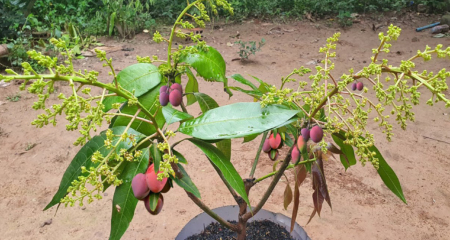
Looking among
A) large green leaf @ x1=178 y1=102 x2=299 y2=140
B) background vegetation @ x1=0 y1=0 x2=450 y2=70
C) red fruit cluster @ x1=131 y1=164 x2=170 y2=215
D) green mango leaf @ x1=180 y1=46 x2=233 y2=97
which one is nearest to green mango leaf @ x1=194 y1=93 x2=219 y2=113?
green mango leaf @ x1=180 y1=46 x2=233 y2=97

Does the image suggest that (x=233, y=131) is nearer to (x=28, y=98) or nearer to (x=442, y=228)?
(x=442, y=228)

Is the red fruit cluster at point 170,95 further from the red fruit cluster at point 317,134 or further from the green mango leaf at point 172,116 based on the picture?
the red fruit cluster at point 317,134

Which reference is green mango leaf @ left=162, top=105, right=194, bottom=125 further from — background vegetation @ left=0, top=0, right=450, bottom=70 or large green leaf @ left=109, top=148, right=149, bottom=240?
background vegetation @ left=0, top=0, right=450, bottom=70

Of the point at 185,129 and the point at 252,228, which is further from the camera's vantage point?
the point at 252,228

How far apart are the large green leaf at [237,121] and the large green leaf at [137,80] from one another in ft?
0.57

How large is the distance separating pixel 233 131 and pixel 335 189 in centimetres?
156

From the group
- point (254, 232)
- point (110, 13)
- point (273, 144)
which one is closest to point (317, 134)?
point (273, 144)

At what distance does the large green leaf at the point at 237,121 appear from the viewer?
68 centimetres

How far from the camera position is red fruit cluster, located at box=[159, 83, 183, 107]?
832mm

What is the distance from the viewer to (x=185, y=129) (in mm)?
737

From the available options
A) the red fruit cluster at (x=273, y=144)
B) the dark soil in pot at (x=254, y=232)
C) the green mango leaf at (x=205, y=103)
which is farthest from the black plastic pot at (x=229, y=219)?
the green mango leaf at (x=205, y=103)

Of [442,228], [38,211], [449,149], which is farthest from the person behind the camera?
[449,149]

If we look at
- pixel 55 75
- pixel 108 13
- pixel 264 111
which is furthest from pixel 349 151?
pixel 108 13

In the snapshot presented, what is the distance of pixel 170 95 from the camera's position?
0.84m
